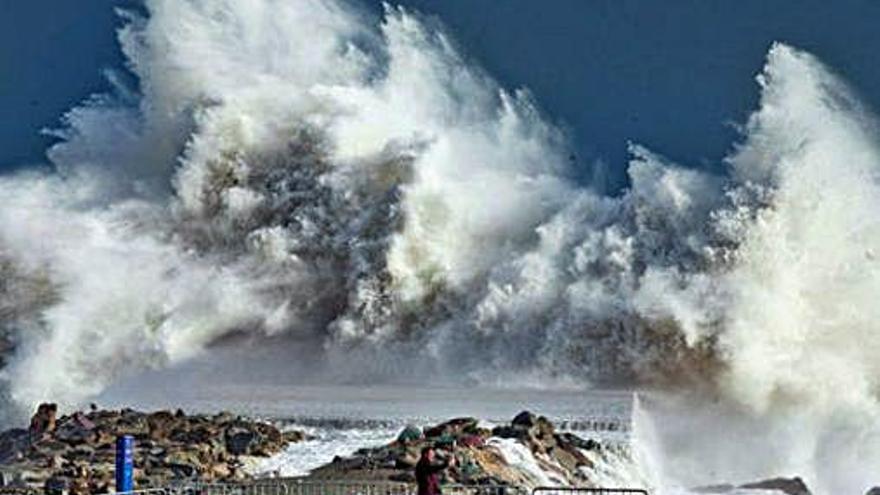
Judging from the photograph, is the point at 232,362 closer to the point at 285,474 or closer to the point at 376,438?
the point at 376,438

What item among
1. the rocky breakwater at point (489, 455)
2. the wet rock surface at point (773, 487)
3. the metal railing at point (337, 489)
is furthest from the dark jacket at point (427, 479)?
the wet rock surface at point (773, 487)

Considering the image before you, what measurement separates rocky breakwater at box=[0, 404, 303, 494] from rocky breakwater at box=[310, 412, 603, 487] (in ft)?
8.06

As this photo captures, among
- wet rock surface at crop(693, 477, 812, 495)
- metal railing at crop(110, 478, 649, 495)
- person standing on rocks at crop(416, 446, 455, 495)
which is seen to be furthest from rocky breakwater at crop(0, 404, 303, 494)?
person standing on rocks at crop(416, 446, 455, 495)

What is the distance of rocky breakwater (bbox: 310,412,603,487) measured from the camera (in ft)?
132

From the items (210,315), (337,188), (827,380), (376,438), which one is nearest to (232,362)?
(210,315)

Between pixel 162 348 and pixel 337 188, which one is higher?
pixel 337 188

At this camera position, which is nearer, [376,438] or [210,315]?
[376,438]

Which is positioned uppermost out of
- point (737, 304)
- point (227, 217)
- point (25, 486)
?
point (227, 217)

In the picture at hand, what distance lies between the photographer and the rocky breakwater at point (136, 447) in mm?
40719

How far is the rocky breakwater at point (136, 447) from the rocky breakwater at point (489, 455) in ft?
8.06

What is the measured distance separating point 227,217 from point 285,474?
19.5 metres

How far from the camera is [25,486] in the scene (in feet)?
130

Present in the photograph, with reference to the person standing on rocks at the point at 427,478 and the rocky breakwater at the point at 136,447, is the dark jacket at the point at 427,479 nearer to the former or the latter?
the person standing on rocks at the point at 427,478

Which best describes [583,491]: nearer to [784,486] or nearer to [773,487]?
[784,486]
